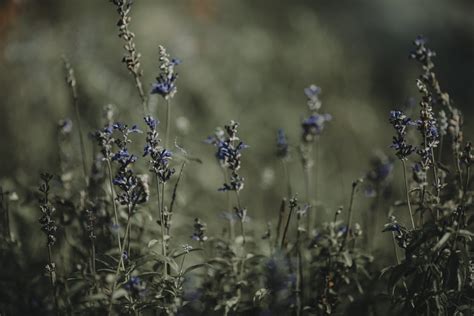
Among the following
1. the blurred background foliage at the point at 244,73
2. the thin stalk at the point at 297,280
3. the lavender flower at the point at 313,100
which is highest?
the blurred background foliage at the point at 244,73

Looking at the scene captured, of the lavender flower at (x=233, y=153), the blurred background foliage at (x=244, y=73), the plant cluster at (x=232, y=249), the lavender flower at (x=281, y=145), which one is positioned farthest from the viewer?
the blurred background foliage at (x=244, y=73)

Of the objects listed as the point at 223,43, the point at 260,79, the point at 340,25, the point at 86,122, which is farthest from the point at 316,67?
the point at 86,122

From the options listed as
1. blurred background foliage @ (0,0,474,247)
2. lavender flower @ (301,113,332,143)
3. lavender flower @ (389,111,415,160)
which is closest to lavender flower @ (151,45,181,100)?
lavender flower @ (301,113,332,143)

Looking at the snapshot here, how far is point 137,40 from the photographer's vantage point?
8.21 m

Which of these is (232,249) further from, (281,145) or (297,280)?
(281,145)

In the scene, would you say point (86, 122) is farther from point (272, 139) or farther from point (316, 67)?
point (316, 67)

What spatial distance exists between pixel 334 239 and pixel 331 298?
0.89ft

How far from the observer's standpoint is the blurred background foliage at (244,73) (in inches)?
205

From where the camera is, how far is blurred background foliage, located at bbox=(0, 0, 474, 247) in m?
5.21

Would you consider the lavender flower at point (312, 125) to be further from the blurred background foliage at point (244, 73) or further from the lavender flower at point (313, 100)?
the blurred background foliage at point (244, 73)

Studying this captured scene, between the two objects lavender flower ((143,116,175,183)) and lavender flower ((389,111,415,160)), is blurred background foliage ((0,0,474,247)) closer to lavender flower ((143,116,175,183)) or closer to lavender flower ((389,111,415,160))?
lavender flower ((389,111,415,160))

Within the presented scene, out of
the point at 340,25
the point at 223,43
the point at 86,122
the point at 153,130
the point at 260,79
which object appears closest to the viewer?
the point at 153,130

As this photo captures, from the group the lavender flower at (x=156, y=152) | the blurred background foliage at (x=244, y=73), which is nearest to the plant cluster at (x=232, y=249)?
the lavender flower at (x=156, y=152)

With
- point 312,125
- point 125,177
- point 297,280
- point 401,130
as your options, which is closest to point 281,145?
point 312,125
